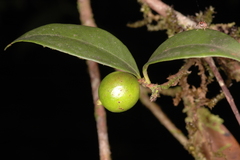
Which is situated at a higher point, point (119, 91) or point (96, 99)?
point (96, 99)

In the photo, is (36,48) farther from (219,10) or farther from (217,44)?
(217,44)

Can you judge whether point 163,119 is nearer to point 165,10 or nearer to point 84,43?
point 165,10

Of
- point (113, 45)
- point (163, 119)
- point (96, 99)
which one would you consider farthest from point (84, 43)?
point (163, 119)

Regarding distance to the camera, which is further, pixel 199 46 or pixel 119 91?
pixel 119 91

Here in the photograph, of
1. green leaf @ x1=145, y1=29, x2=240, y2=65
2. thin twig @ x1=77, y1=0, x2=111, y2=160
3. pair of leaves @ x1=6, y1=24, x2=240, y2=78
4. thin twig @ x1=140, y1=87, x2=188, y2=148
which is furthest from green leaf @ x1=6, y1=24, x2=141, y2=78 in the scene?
thin twig @ x1=140, y1=87, x2=188, y2=148

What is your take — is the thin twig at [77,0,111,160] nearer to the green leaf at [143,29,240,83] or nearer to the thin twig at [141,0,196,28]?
the thin twig at [141,0,196,28]

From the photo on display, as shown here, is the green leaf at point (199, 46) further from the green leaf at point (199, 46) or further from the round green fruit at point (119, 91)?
the round green fruit at point (119, 91)
